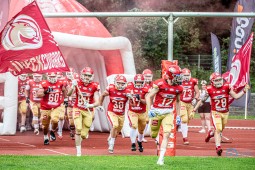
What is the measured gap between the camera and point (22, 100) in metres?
27.1

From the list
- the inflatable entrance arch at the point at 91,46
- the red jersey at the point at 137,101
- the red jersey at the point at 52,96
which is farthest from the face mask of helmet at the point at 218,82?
the inflatable entrance arch at the point at 91,46

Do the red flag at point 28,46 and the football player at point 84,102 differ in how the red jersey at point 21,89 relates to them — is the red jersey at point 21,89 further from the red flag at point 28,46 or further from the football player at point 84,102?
the red flag at point 28,46

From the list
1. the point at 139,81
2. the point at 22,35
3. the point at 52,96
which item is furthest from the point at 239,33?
the point at 22,35

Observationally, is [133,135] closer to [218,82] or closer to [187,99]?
[218,82]

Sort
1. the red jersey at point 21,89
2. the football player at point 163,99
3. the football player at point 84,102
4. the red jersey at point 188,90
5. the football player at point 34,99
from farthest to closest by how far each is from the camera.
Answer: the red jersey at point 21,89 < the football player at point 34,99 < the red jersey at point 188,90 < the football player at point 84,102 < the football player at point 163,99

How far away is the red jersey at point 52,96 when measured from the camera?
22828 millimetres

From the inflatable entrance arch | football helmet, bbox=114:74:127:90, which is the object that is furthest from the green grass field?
the inflatable entrance arch

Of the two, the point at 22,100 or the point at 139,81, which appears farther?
the point at 22,100

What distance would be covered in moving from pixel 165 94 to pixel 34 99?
9.51 metres

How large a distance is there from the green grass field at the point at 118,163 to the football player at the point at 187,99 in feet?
19.8

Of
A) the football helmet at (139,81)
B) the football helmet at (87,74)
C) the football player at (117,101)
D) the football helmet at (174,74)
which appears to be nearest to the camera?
the football helmet at (174,74)

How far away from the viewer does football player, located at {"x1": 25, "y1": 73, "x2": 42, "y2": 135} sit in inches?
1018

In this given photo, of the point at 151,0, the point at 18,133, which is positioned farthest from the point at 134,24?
the point at 18,133

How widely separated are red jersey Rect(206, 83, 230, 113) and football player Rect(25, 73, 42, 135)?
7.05 metres
